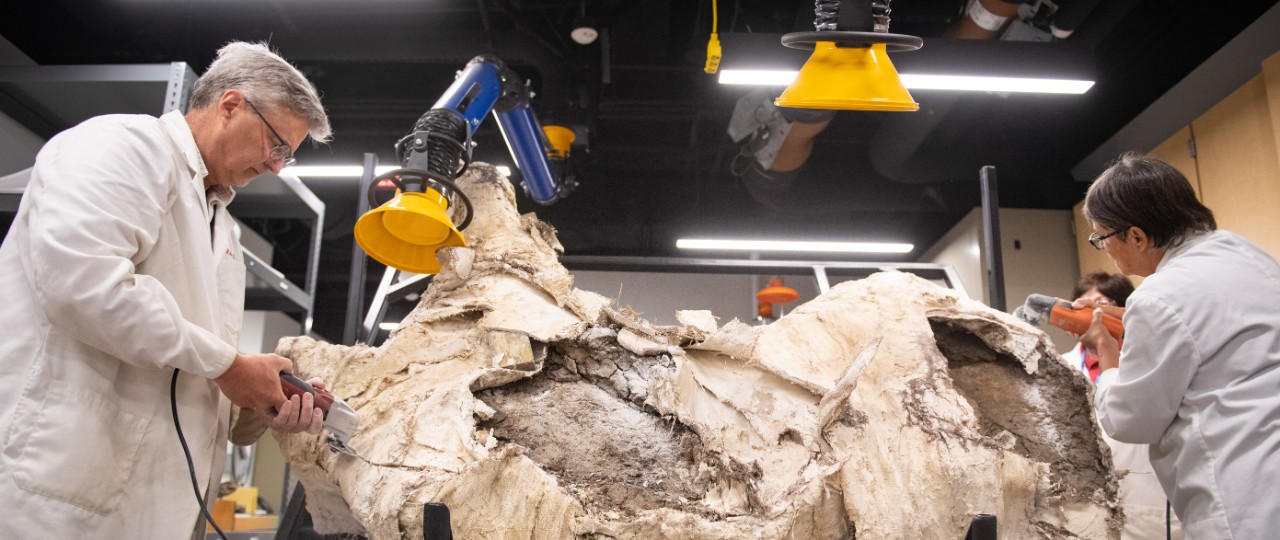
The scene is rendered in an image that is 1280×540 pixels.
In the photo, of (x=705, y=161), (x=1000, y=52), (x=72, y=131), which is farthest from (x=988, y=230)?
(x=705, y=161)

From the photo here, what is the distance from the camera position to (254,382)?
1.73m

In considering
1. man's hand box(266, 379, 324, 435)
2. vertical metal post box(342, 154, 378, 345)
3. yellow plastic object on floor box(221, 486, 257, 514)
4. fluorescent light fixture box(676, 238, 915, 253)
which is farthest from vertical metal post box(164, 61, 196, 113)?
yellow plastic object on floor box(221, 486, 257, 514)

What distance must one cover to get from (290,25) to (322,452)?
4.26 metres

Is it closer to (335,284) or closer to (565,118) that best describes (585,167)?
(565,118)

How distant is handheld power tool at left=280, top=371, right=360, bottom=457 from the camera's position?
179 cm

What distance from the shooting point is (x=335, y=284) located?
430 inches

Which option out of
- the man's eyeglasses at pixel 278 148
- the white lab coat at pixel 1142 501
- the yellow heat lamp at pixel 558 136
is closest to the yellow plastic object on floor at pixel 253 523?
the yellow heat lamp at pixel 558 136

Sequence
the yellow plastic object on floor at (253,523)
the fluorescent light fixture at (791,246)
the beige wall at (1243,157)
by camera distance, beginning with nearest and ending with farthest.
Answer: the beige wall at (1243,157), the yellow plastic object on floor at (253,523), the fluorescent light fixture at (791,246)

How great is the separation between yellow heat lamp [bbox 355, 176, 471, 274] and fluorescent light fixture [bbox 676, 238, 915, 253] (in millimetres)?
5093

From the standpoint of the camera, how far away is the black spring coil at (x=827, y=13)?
2.95 meters

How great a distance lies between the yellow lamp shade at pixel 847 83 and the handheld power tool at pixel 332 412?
1921mm

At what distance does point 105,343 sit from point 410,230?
0.90 metres

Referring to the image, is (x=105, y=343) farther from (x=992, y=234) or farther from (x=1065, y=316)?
(x=992, y=234)

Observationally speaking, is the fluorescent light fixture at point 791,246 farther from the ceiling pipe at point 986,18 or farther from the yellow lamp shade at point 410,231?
the yellow lamp shade at point 410,231
